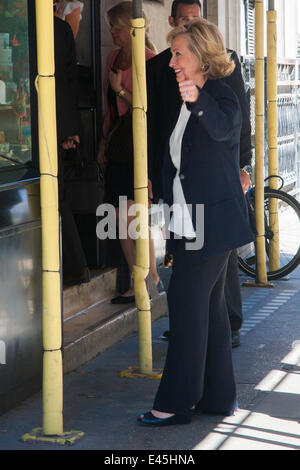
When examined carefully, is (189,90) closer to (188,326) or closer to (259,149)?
(188,326)

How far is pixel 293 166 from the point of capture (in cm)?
1390

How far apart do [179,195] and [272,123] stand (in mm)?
4209

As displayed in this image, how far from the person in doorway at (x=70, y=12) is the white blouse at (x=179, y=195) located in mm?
2442

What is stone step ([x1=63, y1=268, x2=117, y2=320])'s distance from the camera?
6.42 m

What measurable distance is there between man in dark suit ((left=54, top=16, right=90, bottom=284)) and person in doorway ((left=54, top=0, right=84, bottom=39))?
1.87ft

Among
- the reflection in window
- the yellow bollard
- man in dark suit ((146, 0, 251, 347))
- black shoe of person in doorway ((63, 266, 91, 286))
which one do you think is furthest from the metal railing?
the yellow bollard

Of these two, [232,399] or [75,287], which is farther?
[75,287]

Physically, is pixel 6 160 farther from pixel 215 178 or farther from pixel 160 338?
pixel 160 338

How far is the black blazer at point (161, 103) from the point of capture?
5736 mm

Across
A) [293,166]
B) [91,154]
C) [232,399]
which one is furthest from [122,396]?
[293,166]

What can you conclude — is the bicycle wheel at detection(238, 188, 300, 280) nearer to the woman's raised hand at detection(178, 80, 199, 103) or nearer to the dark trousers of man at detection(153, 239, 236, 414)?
the dark trousers of man at detection(153, 239, 236, 414)

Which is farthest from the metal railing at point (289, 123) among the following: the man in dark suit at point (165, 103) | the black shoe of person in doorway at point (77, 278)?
the man in dark suit at point (165, 103)

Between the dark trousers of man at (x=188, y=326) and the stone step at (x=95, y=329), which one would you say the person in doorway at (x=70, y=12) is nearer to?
the stone step at (x=95, y=329)
